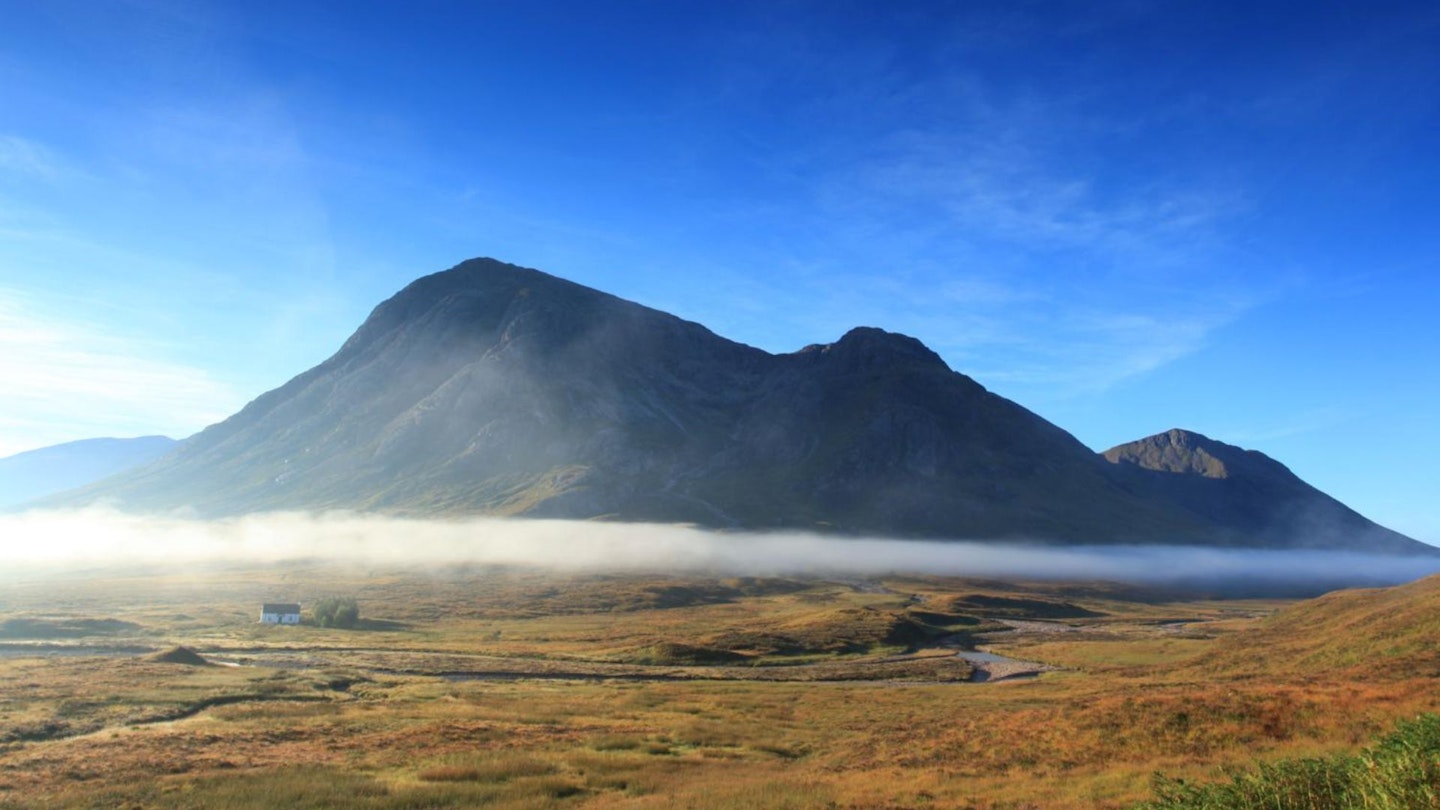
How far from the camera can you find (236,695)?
59594 mm

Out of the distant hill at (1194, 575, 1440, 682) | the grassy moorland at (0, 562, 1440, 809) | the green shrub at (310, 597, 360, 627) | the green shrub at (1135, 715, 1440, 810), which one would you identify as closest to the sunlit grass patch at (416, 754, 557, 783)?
the grassy moorland at (0, 562, 1440, 809)

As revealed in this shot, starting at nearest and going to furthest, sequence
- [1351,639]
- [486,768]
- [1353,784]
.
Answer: [1353,784] < [486,768] < [1351,639]

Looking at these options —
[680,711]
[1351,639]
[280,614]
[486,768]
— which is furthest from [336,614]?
[1351,639]

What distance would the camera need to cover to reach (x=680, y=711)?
61.5 meters

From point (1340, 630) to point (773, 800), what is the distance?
227ft

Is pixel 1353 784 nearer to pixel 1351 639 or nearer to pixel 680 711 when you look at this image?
pixel 680 711

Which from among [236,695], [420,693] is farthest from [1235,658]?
[236,695]

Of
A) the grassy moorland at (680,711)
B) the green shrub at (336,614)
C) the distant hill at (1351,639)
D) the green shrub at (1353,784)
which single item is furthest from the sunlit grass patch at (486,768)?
the green shrub at (336,614)

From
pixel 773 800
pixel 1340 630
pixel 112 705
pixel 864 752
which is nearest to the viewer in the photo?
pixel 773 800

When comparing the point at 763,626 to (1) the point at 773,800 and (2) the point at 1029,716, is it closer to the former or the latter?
(2) the point at 1029,716

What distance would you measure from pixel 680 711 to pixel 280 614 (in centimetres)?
10117

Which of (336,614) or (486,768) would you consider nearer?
(486,768)

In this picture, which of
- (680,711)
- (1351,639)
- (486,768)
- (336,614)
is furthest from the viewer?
(336,614)

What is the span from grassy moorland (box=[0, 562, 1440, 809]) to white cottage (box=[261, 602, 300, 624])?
4618 millimetres
